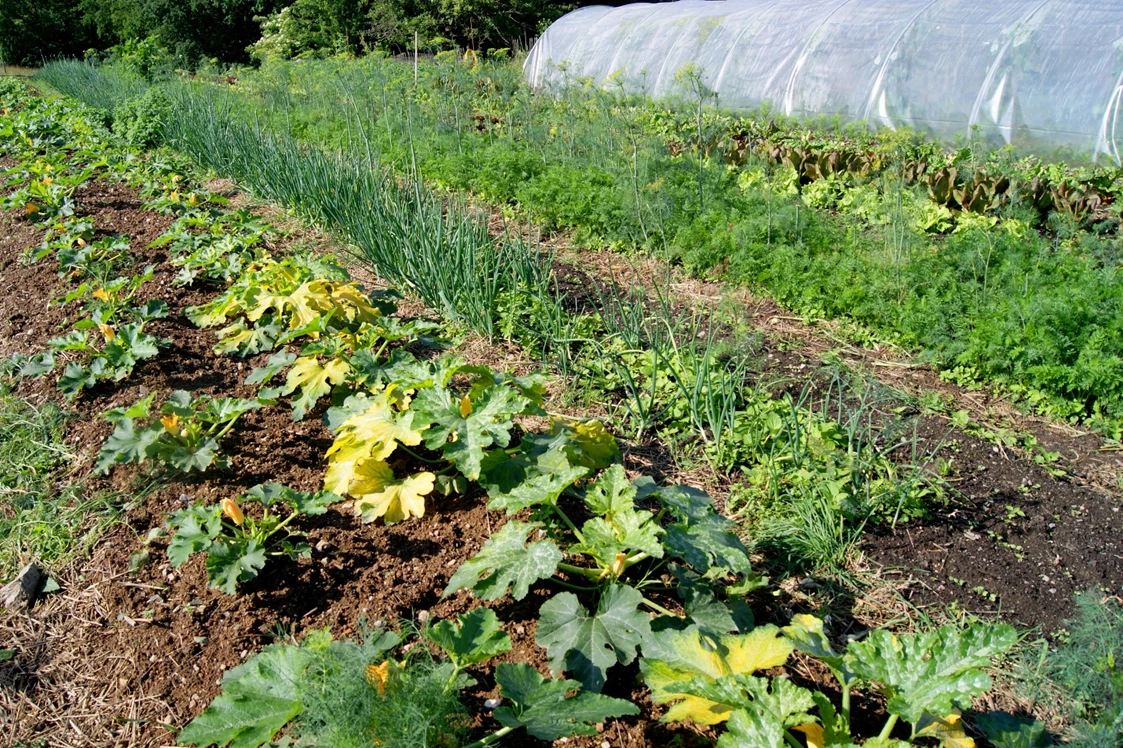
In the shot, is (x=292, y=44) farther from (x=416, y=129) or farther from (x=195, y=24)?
(x=416, y=129)

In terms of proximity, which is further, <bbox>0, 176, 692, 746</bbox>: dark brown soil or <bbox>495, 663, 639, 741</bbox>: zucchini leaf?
<bbox>0, 176, 692, 746</bbox>: dark brown soil

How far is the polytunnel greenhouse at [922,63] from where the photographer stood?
657 cm

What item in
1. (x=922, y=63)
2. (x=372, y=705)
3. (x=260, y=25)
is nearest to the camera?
(x=372, y=705)

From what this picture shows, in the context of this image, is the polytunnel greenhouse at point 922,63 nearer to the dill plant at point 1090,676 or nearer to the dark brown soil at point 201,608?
the dark brown soil at point 201,608

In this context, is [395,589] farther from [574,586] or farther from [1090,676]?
[1090,676]

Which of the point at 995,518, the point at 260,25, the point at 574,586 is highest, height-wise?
the point at 260,25

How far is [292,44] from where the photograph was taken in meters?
18.9

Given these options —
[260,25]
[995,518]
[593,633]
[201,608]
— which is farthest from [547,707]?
[260,25]

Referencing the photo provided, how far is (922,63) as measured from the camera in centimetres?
766

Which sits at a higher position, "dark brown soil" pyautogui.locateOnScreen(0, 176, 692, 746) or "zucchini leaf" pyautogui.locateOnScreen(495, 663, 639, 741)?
"zucchini leaf" pyautogui.locateOnScreen(495, 663, 639, 741)

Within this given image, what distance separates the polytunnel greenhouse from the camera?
6.57 meters

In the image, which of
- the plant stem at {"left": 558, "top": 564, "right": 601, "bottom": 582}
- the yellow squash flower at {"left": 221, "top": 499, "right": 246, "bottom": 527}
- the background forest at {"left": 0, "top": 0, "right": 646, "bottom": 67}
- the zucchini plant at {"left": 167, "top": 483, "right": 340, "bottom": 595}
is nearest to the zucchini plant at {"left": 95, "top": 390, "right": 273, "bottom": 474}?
the zucchini plant at {"left": 167, "top": 483, "right": 340, "bottom": 595}

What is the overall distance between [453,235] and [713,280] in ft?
5.43

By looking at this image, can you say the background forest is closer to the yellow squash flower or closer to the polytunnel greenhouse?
the polytunnel greenhouse
